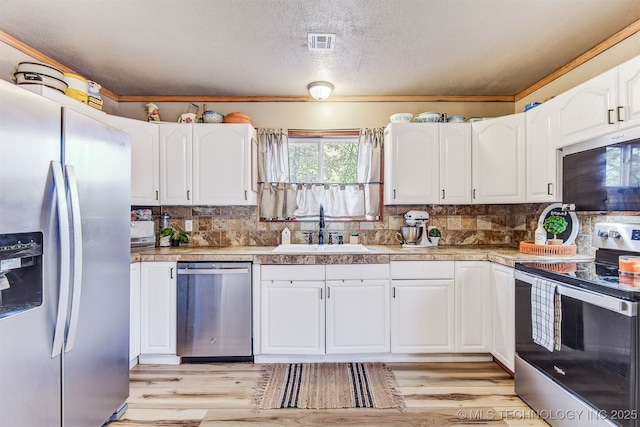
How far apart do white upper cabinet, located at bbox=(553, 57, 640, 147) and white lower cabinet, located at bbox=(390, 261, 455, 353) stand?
123 centimetres

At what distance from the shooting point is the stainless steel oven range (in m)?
1.31

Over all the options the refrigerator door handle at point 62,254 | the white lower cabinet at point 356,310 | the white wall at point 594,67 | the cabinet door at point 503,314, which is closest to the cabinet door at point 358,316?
the white lower cabinet at point 356,310

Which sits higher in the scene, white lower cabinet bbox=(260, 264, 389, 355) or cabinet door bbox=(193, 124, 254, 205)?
cabinet door bbox=(193, 124, 254, 205)

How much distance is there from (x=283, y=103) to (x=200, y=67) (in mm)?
→ 875

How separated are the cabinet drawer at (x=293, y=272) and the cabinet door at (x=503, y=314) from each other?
1339 millimetres

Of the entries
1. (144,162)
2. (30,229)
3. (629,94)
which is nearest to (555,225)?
(629,94)

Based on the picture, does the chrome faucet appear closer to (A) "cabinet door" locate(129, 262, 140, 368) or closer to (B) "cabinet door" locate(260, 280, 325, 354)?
(B) "cabinet door" locate(260, 280, 325, 354)

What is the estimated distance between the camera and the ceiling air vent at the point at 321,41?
1.98m

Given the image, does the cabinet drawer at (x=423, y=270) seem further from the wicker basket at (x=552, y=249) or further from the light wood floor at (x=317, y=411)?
the light wood floor at (x=317, y=411)

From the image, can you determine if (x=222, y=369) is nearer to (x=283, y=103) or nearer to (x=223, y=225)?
(x=223, y=225)

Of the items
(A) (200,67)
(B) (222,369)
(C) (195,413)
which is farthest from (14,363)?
(A) (200,67)

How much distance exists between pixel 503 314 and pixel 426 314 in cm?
54

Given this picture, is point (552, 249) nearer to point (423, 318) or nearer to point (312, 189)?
point (423, 318)

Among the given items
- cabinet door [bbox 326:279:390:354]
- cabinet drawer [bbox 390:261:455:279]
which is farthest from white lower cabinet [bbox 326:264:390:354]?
cabinet drawer [bbox 390:261:455:279]
